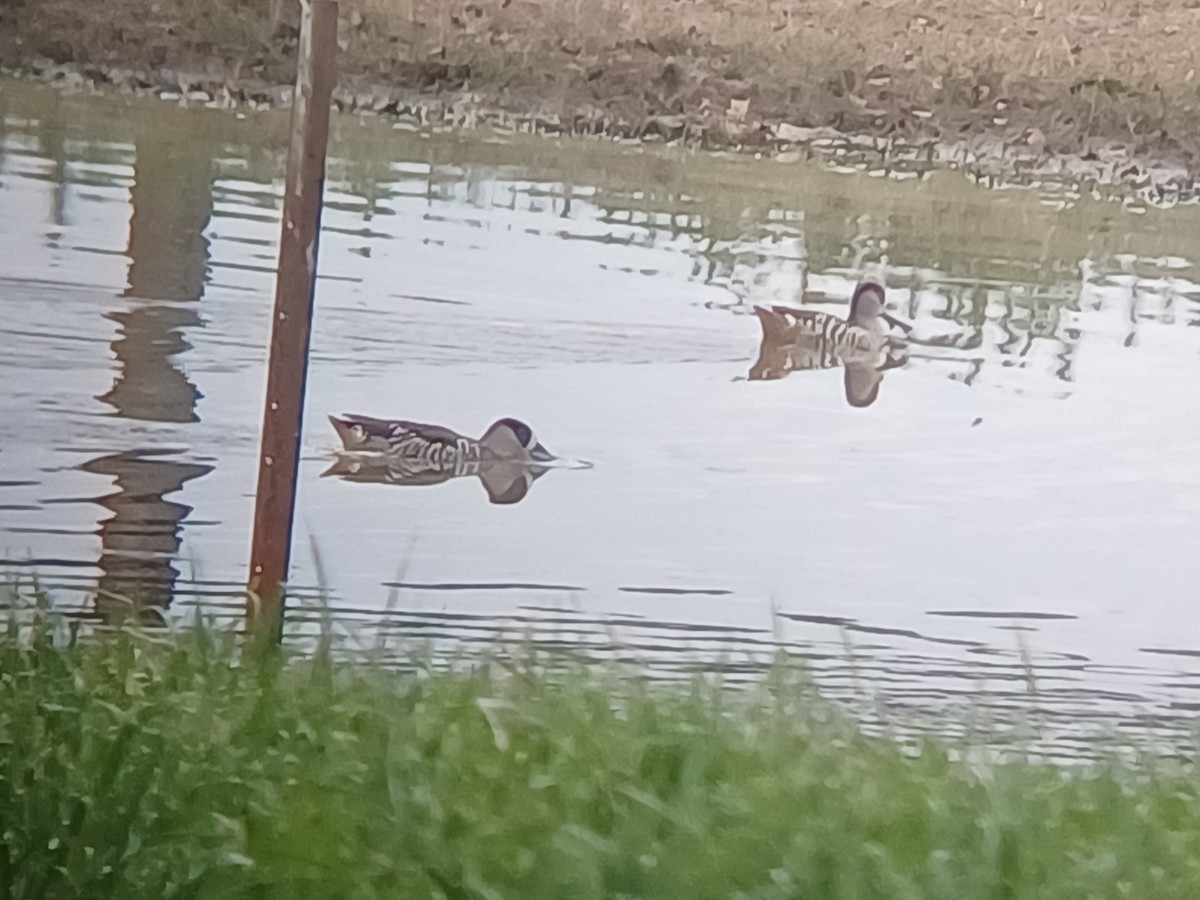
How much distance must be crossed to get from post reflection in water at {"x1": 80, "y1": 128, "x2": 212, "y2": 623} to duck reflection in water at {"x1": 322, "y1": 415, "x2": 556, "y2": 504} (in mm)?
136

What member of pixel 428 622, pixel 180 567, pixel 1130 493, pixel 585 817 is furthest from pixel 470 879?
pixel 1130 493

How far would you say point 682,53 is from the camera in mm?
1147

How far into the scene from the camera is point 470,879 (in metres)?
1.11

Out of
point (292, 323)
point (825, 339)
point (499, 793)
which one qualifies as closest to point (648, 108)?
point (825, 339)

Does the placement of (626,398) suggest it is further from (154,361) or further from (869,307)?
(154,361)

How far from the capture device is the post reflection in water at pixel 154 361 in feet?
3.72

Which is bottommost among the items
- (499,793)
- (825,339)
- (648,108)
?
(499,793)

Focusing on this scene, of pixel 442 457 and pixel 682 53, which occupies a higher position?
pixel 682 53

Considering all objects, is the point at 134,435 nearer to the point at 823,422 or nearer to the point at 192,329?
the point at 192,329

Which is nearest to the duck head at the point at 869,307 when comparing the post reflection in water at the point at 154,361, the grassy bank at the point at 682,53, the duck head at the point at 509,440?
the grassy bank at the point at 682,53

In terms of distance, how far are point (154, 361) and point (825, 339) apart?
1.76 feet

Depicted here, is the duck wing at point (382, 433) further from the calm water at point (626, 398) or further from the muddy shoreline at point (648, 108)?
the muddy shoreline at point (648, 108)

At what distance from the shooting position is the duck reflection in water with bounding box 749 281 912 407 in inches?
44.8

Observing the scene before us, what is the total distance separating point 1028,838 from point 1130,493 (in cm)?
29
